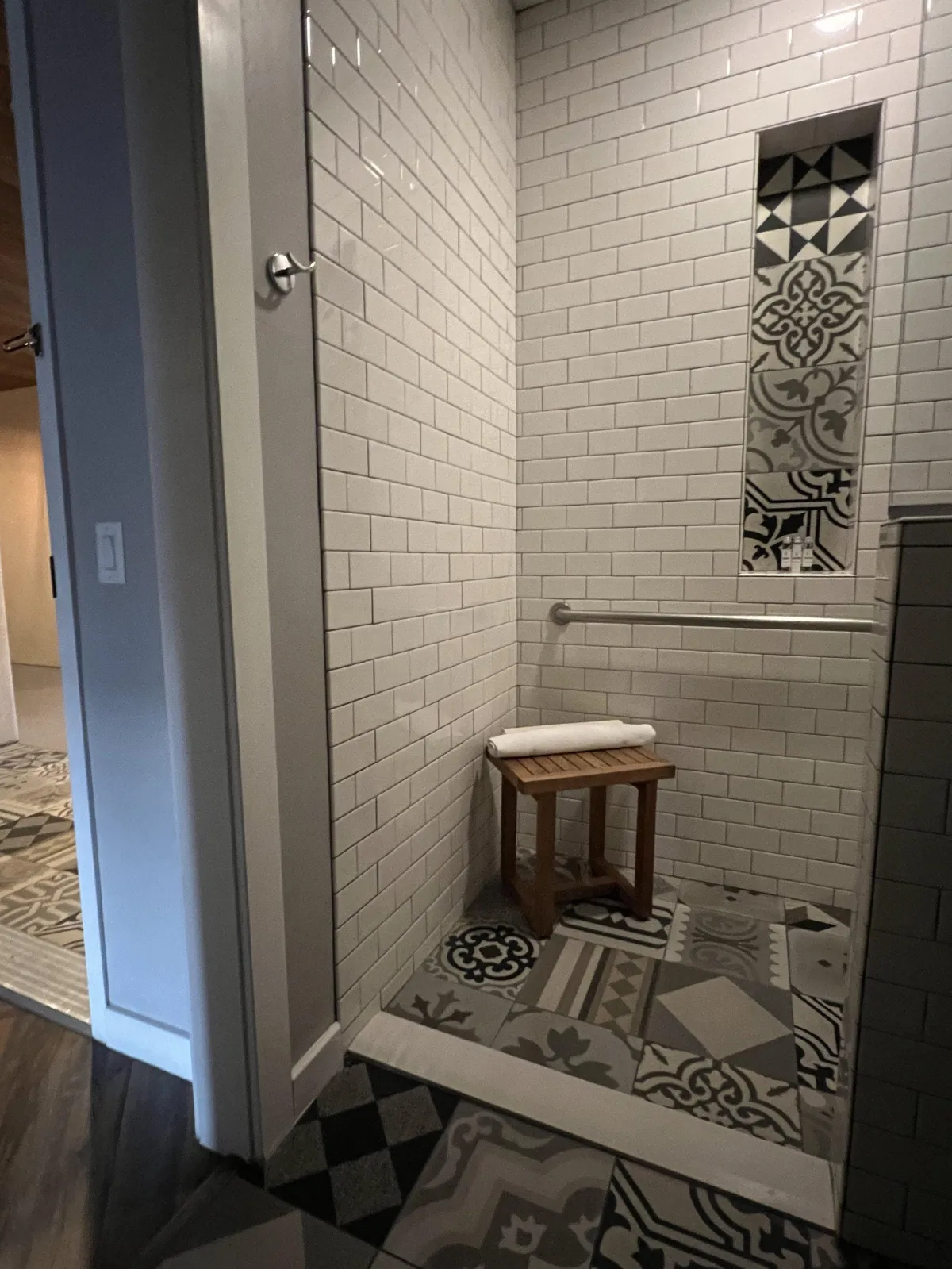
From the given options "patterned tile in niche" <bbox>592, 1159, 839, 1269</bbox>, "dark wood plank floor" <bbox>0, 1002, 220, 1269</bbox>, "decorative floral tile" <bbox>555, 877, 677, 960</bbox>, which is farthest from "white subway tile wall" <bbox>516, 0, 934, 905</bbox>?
"dark wood plank floor" <bbox>0, 1002, 220, 1269</bbox>

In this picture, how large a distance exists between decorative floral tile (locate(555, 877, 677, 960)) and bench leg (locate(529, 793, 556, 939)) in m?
0.08

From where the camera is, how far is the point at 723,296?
178 cm

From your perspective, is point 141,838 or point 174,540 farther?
point 141,838

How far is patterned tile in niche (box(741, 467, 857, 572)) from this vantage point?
1784 mm

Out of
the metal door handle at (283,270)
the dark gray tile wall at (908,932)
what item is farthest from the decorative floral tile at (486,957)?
the metal door handle at (283,270)

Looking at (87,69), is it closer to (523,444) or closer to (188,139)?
(188,139)

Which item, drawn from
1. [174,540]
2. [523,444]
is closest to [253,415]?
[174,540]

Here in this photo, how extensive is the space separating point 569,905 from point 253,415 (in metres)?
1.62

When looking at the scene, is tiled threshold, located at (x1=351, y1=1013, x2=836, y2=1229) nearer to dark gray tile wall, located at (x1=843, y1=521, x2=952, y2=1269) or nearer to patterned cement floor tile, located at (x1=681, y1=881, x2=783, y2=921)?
dark gray tile wall, located at (x1=843, y1=521, x2=952, y2=1269)

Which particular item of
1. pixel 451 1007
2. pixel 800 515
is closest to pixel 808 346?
pixel 800 515

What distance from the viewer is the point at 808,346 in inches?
70.7

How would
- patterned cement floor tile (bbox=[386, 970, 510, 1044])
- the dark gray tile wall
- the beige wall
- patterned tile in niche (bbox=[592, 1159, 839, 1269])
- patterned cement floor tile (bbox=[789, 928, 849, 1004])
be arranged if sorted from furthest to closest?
the beige wall
patterned cement floor tile (bbox=[789, 928, 849, 1004])
patterned cement floor tile (bbox=[386, 970, 510, 1044])
patterned tile in niche (bbox=[592, 1159, 839, 1269])
the dark gray tile wall

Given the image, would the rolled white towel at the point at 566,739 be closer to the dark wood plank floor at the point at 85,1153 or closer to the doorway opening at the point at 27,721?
the dark wood plank floor at the point at 85,1153

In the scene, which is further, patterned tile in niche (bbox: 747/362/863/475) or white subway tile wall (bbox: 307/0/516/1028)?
patterned tile in niche (bbox: 747/362/863/475)
